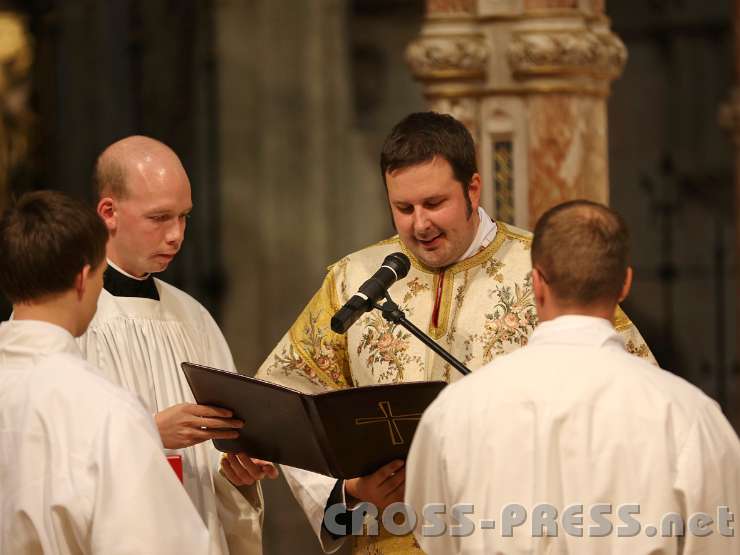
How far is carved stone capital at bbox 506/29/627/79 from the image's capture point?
18.7 ft

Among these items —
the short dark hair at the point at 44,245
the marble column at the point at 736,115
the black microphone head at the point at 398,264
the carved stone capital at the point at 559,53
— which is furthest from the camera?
the marble column at the point at 736,115

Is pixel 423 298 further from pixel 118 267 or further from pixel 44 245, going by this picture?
pixel 44 245

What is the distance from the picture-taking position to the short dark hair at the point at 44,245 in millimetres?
3295

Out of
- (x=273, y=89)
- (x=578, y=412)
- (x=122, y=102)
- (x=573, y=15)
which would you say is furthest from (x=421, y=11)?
(x=578, y=412)

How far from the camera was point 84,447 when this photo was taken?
319 centimetres

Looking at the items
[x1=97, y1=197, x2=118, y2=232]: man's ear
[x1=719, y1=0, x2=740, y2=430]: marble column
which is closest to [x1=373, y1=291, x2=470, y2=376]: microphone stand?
[x1=97, y1=197, x2=118, y2=232]: man's ear

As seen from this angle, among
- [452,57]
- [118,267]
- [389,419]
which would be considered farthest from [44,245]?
[452,57]

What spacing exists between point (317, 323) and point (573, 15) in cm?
192

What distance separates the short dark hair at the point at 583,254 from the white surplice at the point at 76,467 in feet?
2.92

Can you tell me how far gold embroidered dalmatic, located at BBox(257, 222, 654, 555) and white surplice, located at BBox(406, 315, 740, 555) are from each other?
3.62 feet

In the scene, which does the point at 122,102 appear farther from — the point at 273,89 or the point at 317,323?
the point at 317,323

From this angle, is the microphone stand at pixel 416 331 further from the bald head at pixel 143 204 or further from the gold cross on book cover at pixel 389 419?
the bald head at pixel 143 204

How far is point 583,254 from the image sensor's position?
3143 mm

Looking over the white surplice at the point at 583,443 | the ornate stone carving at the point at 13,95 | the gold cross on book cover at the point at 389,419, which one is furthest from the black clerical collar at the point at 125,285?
the ornate stone carving at the point at 13,95
